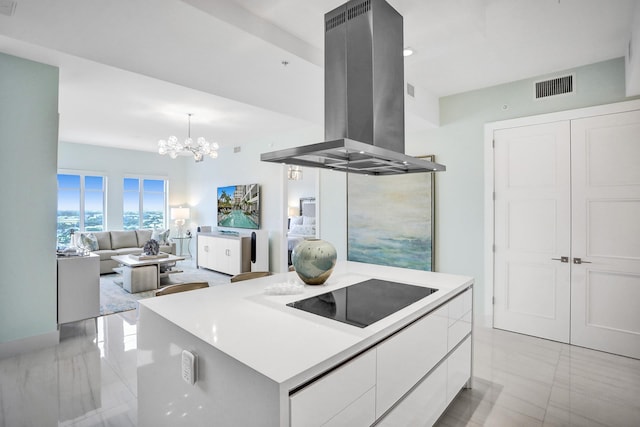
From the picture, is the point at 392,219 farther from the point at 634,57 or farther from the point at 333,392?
the point at 333,392

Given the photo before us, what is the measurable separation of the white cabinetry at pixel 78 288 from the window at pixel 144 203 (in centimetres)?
503

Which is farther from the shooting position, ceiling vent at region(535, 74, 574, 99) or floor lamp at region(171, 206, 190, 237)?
floor lamp at region(171, 206, 190, 237)

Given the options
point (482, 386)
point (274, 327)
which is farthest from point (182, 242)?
point (274, 327)

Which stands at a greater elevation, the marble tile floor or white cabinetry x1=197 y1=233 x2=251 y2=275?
white cabinetry x1=197 y1=233 x2=251 y2=275

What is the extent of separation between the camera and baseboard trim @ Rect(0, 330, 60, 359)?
9.73 ft

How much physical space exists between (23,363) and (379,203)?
4.02 m

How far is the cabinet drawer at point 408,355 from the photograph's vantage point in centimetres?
142

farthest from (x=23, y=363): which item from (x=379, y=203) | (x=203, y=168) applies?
(x=203, y=168)

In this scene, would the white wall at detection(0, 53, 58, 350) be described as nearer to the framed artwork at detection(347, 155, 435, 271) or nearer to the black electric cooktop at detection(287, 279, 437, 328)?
the black electric cooktop at detection(287, 279, 437, 328)

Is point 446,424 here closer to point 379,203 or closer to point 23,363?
point 379,203

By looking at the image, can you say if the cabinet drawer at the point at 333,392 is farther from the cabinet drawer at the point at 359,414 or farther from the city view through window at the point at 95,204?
the city view through window at the point at 95,204

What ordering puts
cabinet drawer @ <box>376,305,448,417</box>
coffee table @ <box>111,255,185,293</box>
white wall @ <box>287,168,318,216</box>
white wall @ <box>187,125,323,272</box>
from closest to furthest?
cabinet drawer @ <box>376,305,448,417</box> → coffee table @ <box>111,255,185,293</box> → white wall @ <box>187,125,323,272</box> → white wall @ <box>287,168,318,216</box>

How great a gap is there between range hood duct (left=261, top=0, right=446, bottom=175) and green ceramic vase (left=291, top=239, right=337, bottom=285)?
55cm

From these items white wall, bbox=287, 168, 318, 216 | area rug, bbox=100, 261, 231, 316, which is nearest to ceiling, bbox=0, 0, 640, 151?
area rug, bbox=100, 261, 231, 316
